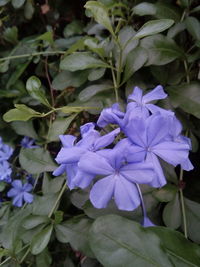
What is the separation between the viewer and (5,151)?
104 cm

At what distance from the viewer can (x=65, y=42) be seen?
3.37 ft

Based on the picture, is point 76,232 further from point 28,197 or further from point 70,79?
point 70,79

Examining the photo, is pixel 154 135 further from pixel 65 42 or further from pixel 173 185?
pixel 65 42

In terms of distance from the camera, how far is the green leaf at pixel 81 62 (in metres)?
0.80

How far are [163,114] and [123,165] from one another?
4.5 inches

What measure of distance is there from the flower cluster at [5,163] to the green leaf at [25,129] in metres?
0.06

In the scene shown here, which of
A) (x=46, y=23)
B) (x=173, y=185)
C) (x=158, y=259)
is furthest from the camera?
(x=46, y=23)

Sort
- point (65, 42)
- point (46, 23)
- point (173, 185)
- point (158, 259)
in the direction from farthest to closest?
point (46, 23) < point (65, 42) < point (173, 185) < point (158, 259)

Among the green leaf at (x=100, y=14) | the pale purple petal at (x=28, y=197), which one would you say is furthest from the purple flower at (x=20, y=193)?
the green leaf at (x=100, y=14)

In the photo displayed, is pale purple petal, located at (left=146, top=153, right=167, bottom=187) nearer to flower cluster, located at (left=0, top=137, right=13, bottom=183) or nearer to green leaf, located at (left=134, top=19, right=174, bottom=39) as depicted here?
green leaf, located at (left=134, top=19, right=174, bottom=39)

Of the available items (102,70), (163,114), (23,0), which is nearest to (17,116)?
(102,70)

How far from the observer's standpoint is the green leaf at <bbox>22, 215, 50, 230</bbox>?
2.55 feet

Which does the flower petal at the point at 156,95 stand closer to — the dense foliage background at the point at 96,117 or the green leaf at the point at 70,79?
the dense foliage background at the point at 96,117

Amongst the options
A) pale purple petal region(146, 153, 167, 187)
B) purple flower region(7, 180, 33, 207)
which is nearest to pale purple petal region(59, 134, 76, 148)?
pale purple petal region(146, 153, 167, 187)
